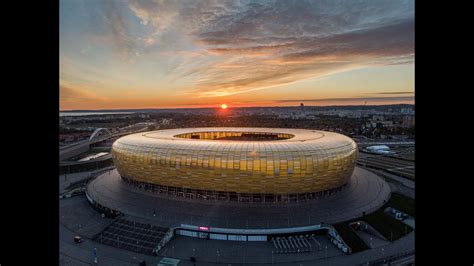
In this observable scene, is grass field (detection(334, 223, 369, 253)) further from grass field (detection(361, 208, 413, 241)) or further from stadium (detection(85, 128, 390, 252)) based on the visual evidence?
grass field (detection(361, 208, 413, 241))


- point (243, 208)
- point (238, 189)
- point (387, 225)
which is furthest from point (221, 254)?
point (387, 225)

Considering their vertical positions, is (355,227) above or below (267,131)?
below

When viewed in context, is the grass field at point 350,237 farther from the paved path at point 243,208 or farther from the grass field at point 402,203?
the grass field at point 402,203
